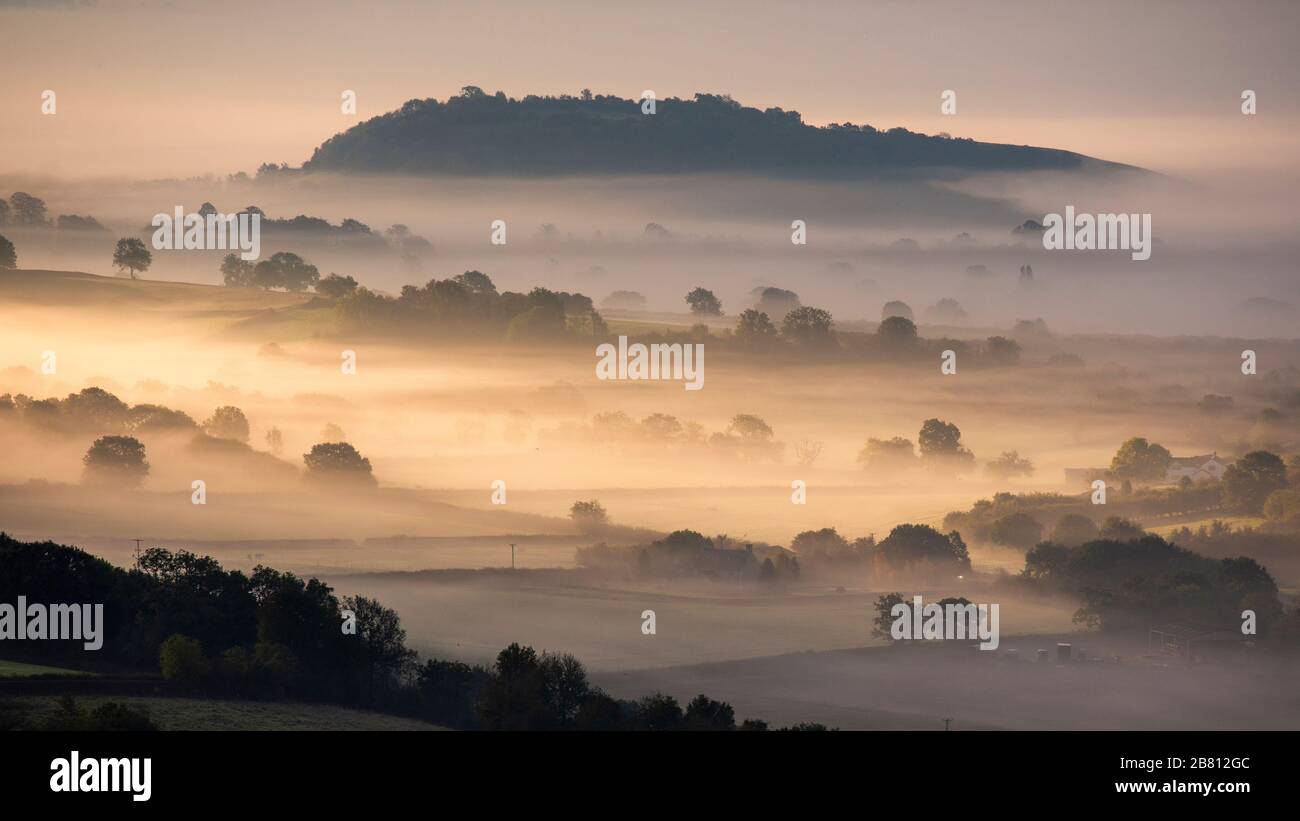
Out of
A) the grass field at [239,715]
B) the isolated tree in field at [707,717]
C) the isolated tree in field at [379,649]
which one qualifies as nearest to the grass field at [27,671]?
the grass field at [239,715]

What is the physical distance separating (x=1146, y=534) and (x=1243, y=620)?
38.1 meters

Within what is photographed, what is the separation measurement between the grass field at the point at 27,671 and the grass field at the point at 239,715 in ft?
17.8

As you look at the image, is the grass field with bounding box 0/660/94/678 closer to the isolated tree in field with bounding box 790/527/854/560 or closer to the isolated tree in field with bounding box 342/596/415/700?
the isolated tree in field with bounding box 342/596/415/700

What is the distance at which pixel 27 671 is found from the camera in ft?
302

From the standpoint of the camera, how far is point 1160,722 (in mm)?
127312

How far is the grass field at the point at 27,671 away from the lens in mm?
90688

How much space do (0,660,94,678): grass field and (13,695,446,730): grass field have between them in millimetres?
5421

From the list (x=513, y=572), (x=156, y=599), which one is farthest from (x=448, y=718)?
(x=513, y=572)

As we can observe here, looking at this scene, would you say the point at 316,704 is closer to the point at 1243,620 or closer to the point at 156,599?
the point at 156,599

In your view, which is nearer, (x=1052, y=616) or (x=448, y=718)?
(x=448, y=718)

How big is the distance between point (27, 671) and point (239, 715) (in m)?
14.1

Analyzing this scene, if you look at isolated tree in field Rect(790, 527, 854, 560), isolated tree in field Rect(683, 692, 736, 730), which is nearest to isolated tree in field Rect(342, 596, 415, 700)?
isolated tree in field Rect(683, 692, 736, 730)

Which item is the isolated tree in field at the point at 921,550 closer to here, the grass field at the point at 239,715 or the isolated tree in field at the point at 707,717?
the isolated tree in field at the point at 707,717
